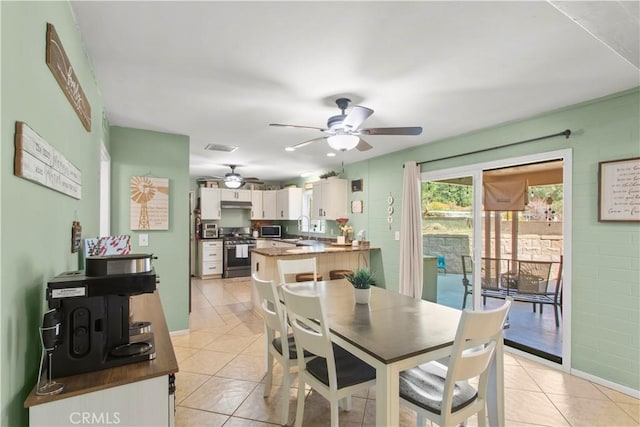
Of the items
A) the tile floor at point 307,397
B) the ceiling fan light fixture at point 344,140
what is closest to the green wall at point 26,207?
the tile floor at point 307,397

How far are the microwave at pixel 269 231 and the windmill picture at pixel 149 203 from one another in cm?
422

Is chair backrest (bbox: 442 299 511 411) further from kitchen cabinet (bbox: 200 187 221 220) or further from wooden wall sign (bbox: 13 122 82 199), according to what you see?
kitchen cabinet (bbox: 200 187 221 220)

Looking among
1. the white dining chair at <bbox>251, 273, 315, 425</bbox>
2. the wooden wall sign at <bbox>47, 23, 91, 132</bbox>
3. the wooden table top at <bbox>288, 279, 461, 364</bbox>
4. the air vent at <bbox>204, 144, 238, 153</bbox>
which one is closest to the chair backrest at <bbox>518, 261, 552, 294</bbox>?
the wooden table top at <bbox>288, 279, 461, 364</bbox>

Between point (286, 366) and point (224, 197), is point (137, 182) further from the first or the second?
point (224, 197)

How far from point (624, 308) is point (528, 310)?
238cm

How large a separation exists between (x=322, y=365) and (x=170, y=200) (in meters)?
2.76

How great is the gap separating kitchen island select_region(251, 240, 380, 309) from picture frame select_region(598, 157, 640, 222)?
2934mm

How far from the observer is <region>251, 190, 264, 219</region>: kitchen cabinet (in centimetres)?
791

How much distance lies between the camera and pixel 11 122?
0.91 m

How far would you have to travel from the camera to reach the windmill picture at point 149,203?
139 inches

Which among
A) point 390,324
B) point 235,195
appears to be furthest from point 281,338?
point 235,195

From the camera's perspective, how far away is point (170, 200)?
3746 mm

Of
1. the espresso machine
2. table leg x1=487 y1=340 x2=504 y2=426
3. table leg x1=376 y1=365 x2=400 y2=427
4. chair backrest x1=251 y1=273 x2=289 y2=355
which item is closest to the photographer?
the espresso machine

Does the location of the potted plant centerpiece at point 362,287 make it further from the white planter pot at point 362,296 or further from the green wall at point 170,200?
the green wall at point 170,200
